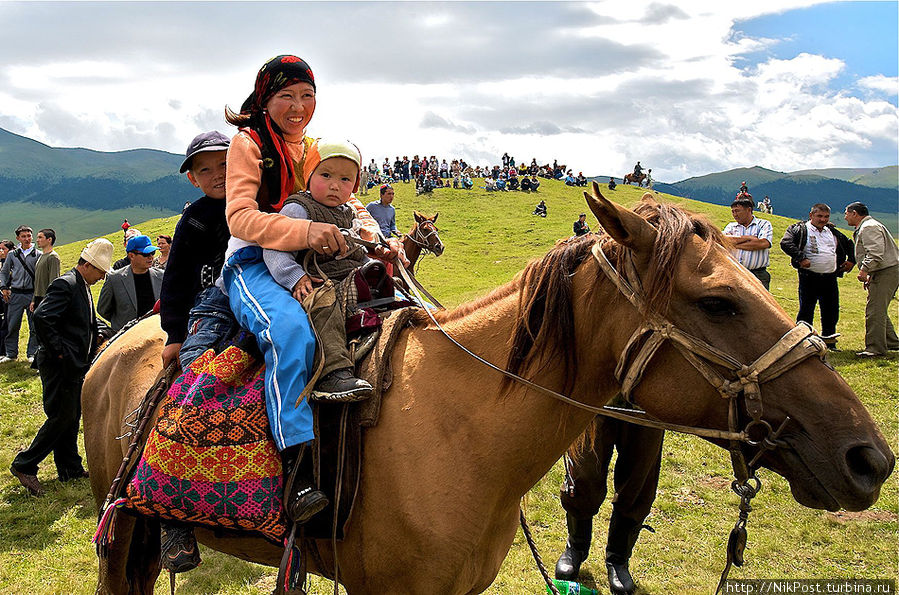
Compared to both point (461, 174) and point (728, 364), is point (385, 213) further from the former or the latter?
point (461, 174)

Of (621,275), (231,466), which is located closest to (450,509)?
(231,466)

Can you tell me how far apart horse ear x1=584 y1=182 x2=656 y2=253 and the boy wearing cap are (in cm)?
213

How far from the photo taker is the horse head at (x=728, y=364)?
208 centimetres

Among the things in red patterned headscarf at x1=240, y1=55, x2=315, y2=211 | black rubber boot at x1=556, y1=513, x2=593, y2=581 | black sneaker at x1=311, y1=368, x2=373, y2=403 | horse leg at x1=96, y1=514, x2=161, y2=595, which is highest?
red patterned headscarf at x1=240, y1=55, x2=315, y2=211

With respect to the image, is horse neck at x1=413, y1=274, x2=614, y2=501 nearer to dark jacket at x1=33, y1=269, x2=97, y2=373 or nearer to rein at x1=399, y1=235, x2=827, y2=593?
rein at x1=399, y1=235, x2=827, y2=593

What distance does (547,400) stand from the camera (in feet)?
8.37

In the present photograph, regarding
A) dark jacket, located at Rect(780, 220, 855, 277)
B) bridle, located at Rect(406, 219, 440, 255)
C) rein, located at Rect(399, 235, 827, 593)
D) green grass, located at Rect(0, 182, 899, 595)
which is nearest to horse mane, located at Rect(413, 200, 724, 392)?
rein, located at Rect(399, 235, 827, 593)

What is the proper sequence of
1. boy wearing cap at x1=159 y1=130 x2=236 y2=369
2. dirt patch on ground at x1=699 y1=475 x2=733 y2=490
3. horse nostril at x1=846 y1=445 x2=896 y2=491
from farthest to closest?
dirt patch on ground at x1=699 y1=475 x2=733 y2=490 → boy wearing cap at x1=159 y1=130 x2=236 y2=369 → horse nostril at x1=846 y1=445 x2=896 y2=491

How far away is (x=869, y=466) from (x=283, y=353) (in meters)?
2.30

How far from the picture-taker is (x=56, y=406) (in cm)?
729

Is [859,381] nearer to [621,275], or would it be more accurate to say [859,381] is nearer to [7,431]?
[621,275]

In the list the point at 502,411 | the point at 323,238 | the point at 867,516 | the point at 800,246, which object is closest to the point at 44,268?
the point at 323,238

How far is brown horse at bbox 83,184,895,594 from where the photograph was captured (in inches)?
84.2

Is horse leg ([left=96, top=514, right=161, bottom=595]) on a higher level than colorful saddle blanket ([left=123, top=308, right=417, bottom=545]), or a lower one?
lower
